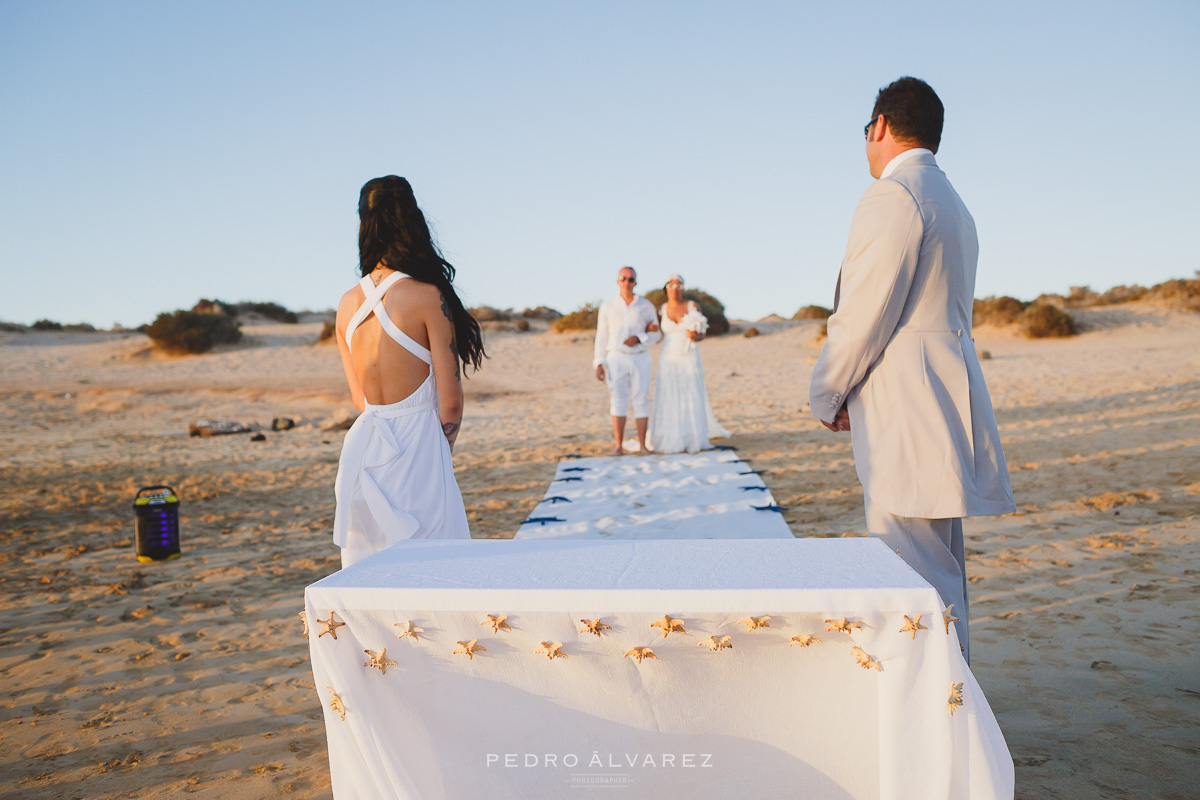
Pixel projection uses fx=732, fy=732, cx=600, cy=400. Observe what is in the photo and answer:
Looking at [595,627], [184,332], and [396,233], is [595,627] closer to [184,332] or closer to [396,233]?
[396,233]

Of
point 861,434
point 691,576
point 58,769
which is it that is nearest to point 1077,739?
point 861,434

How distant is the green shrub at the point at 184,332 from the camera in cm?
2431

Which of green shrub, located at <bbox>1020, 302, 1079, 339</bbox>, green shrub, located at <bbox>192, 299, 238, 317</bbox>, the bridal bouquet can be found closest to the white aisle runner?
the bridal bouquet

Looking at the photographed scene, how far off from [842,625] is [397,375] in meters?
1.78

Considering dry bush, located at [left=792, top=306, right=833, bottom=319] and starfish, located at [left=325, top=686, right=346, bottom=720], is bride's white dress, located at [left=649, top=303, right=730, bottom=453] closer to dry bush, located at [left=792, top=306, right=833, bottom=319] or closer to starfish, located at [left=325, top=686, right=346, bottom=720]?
starfish, located at [left=325, top=686, right=346, bottom=720]

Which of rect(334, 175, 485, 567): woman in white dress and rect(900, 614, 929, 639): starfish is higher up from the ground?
rect(334, 175, 485, 567): woman in white dress

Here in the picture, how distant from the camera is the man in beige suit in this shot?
2.06 m

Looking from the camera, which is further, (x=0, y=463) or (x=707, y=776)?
(x=0, y=463)

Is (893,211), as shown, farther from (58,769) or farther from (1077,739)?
(58,769)

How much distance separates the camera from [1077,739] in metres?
2.41

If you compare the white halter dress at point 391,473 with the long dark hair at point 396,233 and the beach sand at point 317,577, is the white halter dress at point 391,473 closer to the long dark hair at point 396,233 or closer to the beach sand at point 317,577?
the long dark hair at point 396,233

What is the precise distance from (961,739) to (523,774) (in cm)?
87

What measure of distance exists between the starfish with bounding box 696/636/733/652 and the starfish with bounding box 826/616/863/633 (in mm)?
197

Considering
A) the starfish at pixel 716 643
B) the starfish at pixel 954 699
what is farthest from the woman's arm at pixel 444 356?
the starfish at pixel 954 699
